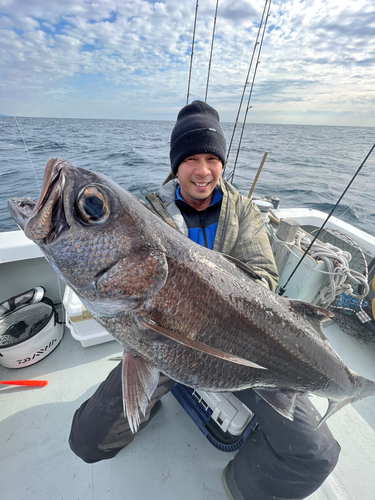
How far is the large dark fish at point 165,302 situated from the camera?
1.37 meters

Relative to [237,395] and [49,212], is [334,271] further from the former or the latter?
[49,212]

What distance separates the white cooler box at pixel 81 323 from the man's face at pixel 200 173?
7.04 feet

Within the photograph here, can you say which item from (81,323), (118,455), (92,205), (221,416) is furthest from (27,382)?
(92,205)

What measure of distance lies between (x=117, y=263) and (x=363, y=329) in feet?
17.7

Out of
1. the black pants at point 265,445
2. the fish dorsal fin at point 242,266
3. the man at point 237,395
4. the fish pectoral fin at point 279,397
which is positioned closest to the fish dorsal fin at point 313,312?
the man at point 237,395

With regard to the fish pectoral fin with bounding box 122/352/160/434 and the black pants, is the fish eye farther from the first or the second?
the black pants

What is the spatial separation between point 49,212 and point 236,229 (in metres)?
2.15

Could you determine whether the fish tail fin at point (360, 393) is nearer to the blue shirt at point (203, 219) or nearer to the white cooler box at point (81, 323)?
the blue shirt at point (203, 219)

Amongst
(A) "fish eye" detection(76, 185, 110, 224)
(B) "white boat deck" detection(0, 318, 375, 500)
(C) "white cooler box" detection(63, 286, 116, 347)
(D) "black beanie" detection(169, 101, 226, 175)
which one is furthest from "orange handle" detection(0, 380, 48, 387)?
(D) "black beanie" detection(169, 101, 226, 175)

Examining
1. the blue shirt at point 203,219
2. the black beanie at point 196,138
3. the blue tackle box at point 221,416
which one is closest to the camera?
the blue tackle box at point 221,416

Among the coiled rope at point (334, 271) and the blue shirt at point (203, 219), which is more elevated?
the blue shirt at point (203, 219)

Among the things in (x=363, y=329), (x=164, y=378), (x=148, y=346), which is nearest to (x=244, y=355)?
(x=148, y=346)

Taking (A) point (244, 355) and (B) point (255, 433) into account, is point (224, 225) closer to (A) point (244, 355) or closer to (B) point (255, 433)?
(A) point (244, 355)

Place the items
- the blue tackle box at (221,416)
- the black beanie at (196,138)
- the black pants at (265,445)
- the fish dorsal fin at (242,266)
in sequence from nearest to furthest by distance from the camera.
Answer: the fish dorsal fin at (242,266) → the black pants at (265,445) → the blue tackle box at (221,416) → the black beanie at (196,138)
